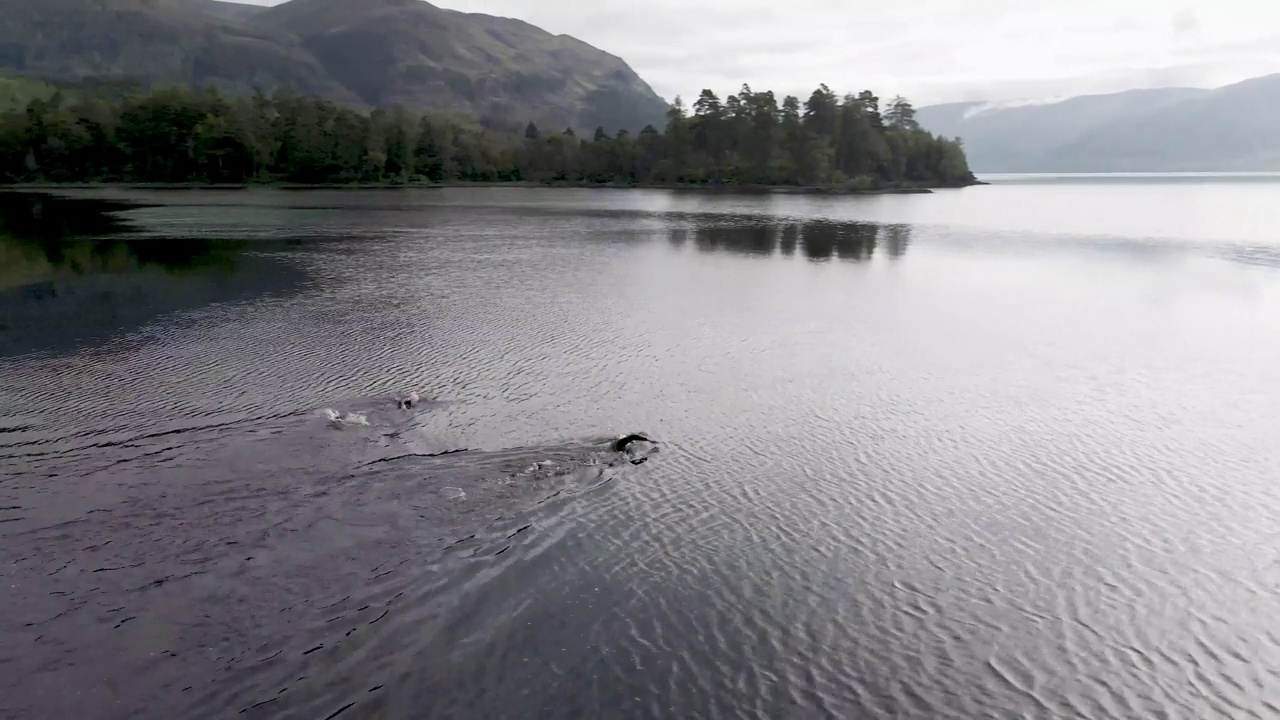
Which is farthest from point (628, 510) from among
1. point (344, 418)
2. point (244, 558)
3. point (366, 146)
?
point (366, 146)

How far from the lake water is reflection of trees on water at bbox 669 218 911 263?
2660cm

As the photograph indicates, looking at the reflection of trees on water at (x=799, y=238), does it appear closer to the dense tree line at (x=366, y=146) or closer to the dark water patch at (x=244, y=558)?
the dark water patch at (x=244, y=558)

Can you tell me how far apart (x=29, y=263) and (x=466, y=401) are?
144 ft

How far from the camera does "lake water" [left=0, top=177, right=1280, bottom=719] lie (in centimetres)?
1230

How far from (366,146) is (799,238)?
128 m

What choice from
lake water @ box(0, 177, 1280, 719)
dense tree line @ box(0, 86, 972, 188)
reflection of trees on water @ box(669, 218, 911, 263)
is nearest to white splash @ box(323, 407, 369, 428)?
lake water @ box(0, 177, 1280, 719)

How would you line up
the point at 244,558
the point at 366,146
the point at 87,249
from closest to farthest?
1. the point at 244,558
2. the point at 87,249
3. the point at 366,146

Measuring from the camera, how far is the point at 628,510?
59.2 feet

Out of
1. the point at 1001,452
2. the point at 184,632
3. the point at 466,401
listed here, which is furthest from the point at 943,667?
the point at 466,401

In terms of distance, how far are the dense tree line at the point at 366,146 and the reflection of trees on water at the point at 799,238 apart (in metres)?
95.1

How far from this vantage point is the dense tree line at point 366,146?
15925 centimetres

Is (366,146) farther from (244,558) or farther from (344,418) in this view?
(244,558)

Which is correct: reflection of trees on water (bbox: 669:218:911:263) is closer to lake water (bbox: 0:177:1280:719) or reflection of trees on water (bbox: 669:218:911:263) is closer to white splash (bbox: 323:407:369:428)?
lake water (bbox: 0:177:1280:719)

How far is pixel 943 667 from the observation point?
12.8 metres
